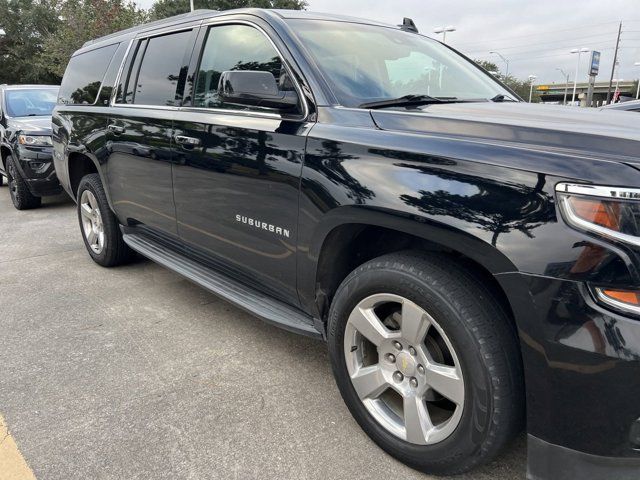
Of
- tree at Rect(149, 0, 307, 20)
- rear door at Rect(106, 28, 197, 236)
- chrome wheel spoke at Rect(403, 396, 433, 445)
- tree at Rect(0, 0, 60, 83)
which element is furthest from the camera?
tree at Rect(0, 0, 60, 83)

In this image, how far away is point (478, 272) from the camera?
1.89m

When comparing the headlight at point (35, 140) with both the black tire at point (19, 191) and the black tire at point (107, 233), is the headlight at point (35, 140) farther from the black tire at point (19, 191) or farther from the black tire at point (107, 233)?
the black tire at point (107, 233)

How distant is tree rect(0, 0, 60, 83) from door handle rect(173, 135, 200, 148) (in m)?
38.3

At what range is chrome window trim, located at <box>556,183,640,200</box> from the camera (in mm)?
1421

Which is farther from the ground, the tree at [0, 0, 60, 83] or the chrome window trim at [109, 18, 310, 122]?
the tree at [0, 0, 60, 83]

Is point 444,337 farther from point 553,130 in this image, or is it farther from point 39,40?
point 39,40

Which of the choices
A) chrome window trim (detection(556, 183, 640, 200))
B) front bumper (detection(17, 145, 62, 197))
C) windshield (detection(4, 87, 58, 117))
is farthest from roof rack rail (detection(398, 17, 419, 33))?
windshield (detection(4, 87, 58, 117))

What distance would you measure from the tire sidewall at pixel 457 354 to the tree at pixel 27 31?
39.7 meters

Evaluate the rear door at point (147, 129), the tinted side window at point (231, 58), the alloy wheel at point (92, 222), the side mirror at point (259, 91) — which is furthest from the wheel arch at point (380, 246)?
the alloy wheel at point (92, 222)

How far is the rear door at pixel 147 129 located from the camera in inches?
129

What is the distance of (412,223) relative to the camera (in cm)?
184

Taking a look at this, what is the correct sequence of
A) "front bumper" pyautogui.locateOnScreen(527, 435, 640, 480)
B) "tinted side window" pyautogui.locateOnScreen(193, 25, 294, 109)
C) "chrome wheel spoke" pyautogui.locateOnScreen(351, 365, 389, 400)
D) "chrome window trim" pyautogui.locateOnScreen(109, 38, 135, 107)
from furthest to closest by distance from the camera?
"chrome window trim" pyautogui.locateOnScreen(109, 38, 135, 107), "tinted side window" pyautogui.locateOnScreen(193, 25, 294, 109), "chrome wheel spoke" pyautogui.locateOnScreen(351, 365, 389, 400), "front bumper" pyautogui.locateOnScreen(527, 435, 640, 480)

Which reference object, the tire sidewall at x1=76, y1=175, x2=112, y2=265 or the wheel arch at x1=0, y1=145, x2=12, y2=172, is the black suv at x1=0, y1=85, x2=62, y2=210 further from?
the tire sidewall at x1=76, y1=175, x2=112, y2=265

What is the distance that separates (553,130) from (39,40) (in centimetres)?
4332
